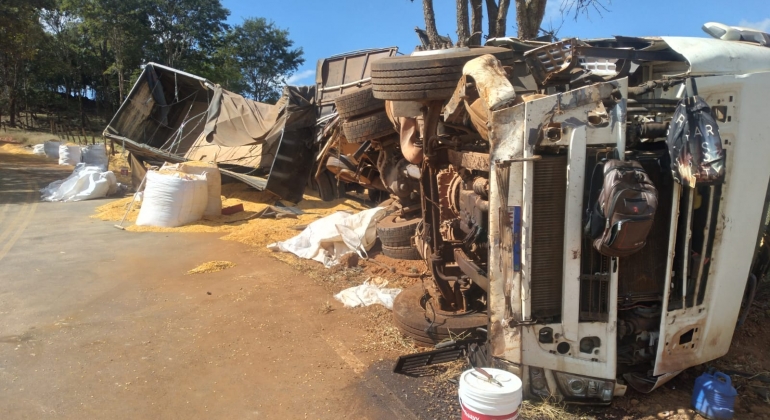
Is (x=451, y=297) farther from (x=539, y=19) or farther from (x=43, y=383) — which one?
(x=539, y=19)

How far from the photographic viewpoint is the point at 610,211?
2418mm

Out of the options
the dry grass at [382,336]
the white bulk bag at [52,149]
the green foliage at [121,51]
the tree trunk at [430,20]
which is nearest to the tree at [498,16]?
the tree trunk at [430,20]

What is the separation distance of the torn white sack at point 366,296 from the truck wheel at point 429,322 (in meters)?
0.63

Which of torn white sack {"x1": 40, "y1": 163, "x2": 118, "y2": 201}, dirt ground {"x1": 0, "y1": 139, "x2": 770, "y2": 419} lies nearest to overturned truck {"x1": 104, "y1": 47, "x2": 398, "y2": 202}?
torn white sack {"x1": 40, "y1": 163, "x2": 118, "y2": 201}

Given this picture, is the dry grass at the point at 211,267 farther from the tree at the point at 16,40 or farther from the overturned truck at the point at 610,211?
the tree at the point at 16,40

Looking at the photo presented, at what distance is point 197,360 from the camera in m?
3.84

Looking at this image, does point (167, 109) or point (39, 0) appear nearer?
point (167, 109)

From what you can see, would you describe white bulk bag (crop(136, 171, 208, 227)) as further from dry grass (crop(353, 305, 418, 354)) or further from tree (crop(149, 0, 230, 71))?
tree (crop(149, 0, 230, 71))

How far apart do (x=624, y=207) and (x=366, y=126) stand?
11.0 ft

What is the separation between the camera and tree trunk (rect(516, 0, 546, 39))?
28.3 feet

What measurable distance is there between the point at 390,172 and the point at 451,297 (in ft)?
8.86

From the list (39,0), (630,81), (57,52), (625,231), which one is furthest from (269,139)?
(57,52)

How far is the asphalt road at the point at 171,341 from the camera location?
127 inches

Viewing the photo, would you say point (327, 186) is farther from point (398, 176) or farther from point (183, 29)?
point (183, 29)
